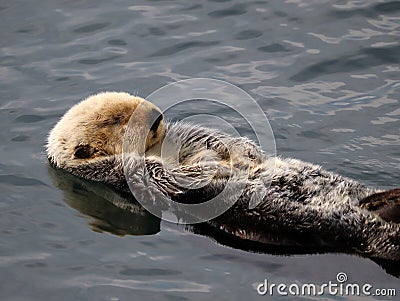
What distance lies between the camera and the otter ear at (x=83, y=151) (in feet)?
17.9

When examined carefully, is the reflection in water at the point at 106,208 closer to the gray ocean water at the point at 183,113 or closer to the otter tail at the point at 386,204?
the gray ocean water at the point at 183,113

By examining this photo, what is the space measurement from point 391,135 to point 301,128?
70 centimetres

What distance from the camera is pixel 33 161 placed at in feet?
20.1

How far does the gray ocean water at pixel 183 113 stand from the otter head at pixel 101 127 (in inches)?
9.6

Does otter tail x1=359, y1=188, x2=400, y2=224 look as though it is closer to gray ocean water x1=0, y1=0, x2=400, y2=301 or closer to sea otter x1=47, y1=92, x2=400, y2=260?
sea otter x1=47, y1=92, x2=400, y2=260

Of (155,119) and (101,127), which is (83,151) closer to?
(101,127)

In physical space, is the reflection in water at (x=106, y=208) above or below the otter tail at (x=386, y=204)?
below

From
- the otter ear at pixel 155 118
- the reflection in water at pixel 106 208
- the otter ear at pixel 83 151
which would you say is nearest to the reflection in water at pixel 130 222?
the reflection in water at pixel 106 208

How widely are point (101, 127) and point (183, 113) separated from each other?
139cm

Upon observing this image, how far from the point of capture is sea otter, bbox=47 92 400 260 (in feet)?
15.4

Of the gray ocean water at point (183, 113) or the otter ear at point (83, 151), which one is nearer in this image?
the gray ocean water at point (183, 113)

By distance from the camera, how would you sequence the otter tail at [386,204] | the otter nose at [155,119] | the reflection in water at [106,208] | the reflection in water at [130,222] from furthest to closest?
1. the otter nose at [155,119]
2. the reflection in water at [106,208]
3. the reflection in water at [130,222]
4. the otter tail at [386,204]

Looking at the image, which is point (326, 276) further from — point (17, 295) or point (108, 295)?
point (17, 295)

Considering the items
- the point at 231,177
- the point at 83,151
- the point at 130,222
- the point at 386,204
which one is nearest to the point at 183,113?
the point at 83,151
